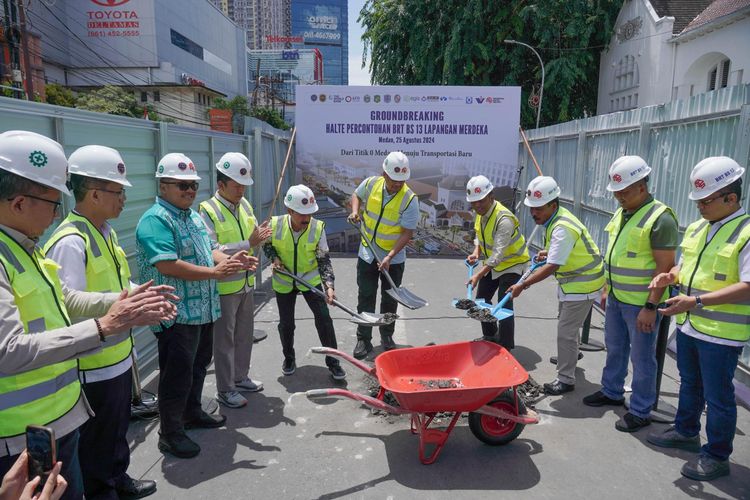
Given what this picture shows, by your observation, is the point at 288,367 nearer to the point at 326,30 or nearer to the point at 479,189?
the point at 479,189

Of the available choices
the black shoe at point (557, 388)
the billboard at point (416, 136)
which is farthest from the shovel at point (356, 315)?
the billboard at point (416, 136)

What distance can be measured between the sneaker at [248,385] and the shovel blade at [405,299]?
62.0 inches

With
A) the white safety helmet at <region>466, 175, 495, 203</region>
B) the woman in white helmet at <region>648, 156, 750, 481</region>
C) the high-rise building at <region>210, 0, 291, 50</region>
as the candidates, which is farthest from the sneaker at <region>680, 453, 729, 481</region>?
the high-rise building at <region>210, 0, 291, 50</region>

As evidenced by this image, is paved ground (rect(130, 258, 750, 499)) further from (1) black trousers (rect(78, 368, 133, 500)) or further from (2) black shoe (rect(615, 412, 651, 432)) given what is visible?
(1) black trousers (rect(78, 368, 133, 500))

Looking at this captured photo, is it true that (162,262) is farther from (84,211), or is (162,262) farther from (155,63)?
(155,63)

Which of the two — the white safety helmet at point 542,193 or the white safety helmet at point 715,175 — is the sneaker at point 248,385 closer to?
the white safety helmet at point 542,193

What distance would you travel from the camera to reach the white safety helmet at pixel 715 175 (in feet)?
9.66

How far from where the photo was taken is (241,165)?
3.85 metres

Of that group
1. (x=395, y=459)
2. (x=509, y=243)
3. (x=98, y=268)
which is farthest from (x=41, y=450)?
(x=509, y=243)

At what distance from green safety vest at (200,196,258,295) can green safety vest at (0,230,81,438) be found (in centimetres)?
184

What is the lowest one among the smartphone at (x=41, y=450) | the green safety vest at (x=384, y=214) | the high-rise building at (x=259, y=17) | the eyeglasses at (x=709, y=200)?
the smartphone at (x=41, y=450)

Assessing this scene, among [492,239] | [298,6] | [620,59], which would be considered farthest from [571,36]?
[298,6]

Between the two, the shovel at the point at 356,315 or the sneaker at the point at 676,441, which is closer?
the sneaker at the point at 676,441

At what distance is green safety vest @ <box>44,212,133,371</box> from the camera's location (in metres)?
2.50
